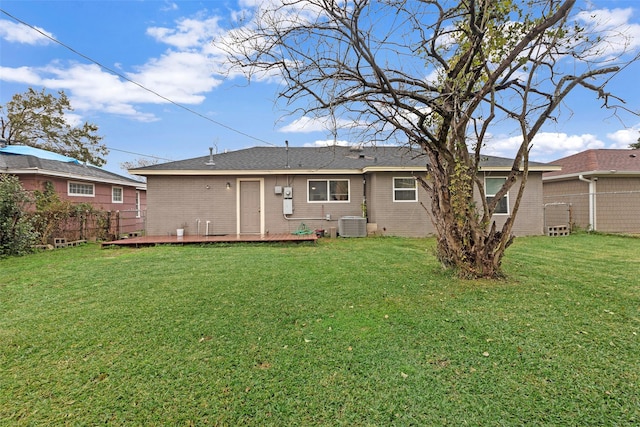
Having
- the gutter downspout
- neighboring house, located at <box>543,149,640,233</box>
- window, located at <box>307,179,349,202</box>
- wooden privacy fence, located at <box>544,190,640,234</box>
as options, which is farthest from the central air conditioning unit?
the gutter downspout

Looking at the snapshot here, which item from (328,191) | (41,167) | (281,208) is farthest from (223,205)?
(41,167)

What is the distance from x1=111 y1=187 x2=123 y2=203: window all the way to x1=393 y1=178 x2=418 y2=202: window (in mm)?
12462

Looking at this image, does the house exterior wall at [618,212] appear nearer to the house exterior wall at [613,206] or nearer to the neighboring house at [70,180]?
the house exterior wall at [613,206]

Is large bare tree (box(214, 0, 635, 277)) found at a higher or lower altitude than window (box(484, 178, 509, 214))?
higher

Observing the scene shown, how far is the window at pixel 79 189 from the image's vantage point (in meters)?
11.5

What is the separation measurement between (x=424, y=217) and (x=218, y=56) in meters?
8.63

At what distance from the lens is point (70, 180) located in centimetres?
1145

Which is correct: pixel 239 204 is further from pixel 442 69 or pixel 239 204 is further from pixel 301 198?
pixel 442 69

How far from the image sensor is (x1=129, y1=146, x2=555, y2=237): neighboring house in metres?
10.6

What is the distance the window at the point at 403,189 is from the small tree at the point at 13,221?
10934 mm

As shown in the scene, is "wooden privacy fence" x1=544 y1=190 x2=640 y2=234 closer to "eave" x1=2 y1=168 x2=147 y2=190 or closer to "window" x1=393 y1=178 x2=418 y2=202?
"window" x1=393 y1=178 x2=418 y2=202

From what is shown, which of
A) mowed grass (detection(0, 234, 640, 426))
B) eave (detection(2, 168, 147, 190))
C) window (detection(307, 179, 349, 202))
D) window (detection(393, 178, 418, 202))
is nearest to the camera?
mowed grass (detection(0, 234, 640, 426))

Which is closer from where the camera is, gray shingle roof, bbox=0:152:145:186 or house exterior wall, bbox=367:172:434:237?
gray shingle roof, bbox=0:152:145:186

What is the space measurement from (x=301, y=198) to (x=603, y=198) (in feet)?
37.6
